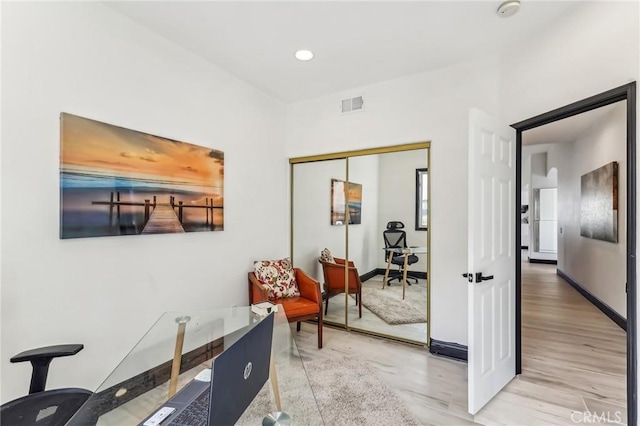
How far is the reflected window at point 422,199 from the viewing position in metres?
3.06

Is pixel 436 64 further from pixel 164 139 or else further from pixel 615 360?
pixel 615 360

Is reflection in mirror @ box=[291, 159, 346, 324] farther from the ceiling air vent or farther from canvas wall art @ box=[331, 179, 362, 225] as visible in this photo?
the ceiling air vent

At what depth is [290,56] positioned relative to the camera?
273cm

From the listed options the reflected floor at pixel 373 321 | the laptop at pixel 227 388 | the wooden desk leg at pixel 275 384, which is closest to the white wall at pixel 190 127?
the reflected floor at pixel 373 321

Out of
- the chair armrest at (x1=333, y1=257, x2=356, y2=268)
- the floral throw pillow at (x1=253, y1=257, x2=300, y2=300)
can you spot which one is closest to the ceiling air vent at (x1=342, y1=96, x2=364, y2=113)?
the chair armrest at (x1=333, y1=257, x2=356, y2=268)

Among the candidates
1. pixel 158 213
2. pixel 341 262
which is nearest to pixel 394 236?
pixel 341 262

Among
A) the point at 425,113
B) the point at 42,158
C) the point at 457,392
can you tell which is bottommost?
the point at 457,392

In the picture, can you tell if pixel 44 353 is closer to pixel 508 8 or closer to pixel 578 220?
pixel 508 8

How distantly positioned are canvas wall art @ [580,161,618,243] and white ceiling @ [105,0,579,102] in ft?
6.93

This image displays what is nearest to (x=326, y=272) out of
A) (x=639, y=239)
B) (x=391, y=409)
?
(x=391, y=409)

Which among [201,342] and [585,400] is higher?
[201,342]

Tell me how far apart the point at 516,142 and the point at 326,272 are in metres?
2.36

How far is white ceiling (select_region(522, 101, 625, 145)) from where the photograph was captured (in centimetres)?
331

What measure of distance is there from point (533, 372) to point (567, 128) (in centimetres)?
304
